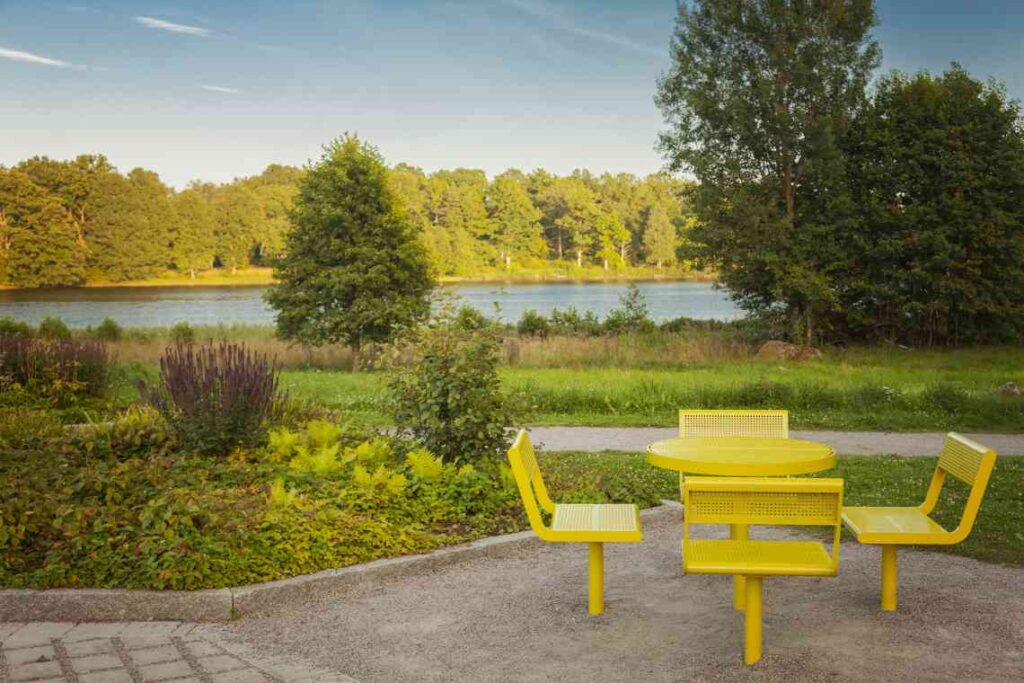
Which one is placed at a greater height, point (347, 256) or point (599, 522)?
point (347, 256)

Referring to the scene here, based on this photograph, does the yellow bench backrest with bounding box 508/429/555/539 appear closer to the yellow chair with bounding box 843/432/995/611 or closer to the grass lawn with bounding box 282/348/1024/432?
the yellow chair with bounding box 843/432/995/611

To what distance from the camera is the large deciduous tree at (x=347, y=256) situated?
21016mm

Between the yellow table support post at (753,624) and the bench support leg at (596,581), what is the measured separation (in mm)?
989

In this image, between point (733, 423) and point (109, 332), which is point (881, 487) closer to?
point (733, 423)

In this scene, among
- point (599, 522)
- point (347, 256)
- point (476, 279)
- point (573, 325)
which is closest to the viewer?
point (599, 522)

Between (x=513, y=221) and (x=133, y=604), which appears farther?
A: (x=513, y=221)

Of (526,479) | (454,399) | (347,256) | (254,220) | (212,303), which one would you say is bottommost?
(212,303)

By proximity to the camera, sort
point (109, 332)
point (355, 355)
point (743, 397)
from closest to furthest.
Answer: point (743, 397) < point (355, 355) < point (109, 332)

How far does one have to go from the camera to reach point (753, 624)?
4629mm

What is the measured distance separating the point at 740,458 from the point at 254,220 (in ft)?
195

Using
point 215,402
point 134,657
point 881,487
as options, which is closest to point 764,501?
→ point 134,657

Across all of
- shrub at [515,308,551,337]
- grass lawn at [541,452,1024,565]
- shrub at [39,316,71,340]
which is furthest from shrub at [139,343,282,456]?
shrub at [515,308,551,337]

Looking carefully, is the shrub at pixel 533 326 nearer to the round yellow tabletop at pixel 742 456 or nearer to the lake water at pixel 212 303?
the lake water at pixel 212 303

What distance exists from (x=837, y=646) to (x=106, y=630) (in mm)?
3979
